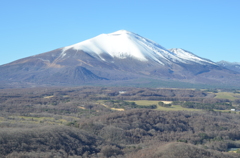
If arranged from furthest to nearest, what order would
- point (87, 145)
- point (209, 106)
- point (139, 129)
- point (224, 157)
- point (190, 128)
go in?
1. point (209, 106)
2. point (190, 128)
3. point (139, 129)
4. point (87, 145)
5. point (224, 157)

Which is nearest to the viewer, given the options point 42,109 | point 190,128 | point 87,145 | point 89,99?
point 87,145

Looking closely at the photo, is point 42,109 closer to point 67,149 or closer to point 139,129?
point 139,129

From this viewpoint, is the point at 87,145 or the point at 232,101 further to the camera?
the point at 232,101

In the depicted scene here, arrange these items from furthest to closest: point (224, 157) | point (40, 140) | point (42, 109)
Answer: point (42, 109), point (40, 140), point (224, 157)

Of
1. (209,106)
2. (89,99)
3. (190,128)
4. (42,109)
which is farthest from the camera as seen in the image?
(89,99)

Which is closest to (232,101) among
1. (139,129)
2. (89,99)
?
(89,99)

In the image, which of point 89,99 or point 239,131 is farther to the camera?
point 89,99

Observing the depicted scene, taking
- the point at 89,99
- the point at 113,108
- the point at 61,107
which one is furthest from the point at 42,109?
the point at 89,99

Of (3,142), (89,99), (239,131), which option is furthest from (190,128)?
(89,99)

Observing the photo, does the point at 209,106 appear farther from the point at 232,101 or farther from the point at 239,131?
the point at 239,131
